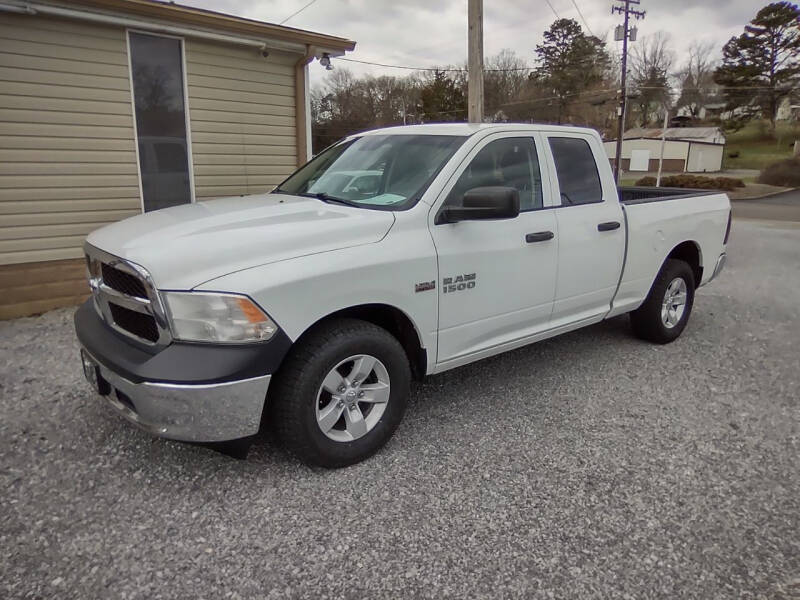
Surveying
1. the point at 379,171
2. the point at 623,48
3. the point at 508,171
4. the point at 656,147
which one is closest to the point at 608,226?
the point at 508,171

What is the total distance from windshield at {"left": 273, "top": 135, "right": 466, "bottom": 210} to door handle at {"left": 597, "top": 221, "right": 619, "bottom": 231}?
134 centimetres

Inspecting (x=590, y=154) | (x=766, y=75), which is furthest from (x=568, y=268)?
(x=766, y=75)

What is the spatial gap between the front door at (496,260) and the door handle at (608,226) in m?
0.53

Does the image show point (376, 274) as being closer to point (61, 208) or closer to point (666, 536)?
point (666, 536)

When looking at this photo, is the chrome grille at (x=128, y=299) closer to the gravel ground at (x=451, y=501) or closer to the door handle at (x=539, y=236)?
the gravel ground at (x=451, y=501)

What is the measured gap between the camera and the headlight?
104 inches

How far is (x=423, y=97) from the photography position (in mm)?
50125

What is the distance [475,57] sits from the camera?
33.2 ft

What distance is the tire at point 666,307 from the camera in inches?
201

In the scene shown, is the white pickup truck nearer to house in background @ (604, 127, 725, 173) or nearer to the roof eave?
the roof eave

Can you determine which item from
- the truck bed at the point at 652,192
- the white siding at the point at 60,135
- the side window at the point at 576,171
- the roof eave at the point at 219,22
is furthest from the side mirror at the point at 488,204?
the white siding at the point at 60,135

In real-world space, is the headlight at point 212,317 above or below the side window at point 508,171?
below

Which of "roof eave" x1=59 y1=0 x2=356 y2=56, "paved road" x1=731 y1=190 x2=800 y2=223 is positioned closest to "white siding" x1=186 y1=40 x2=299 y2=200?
"roof eave" x1=59 y1=0 x2=356 y2=56

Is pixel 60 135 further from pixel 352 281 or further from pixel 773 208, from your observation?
pixel 773 208
